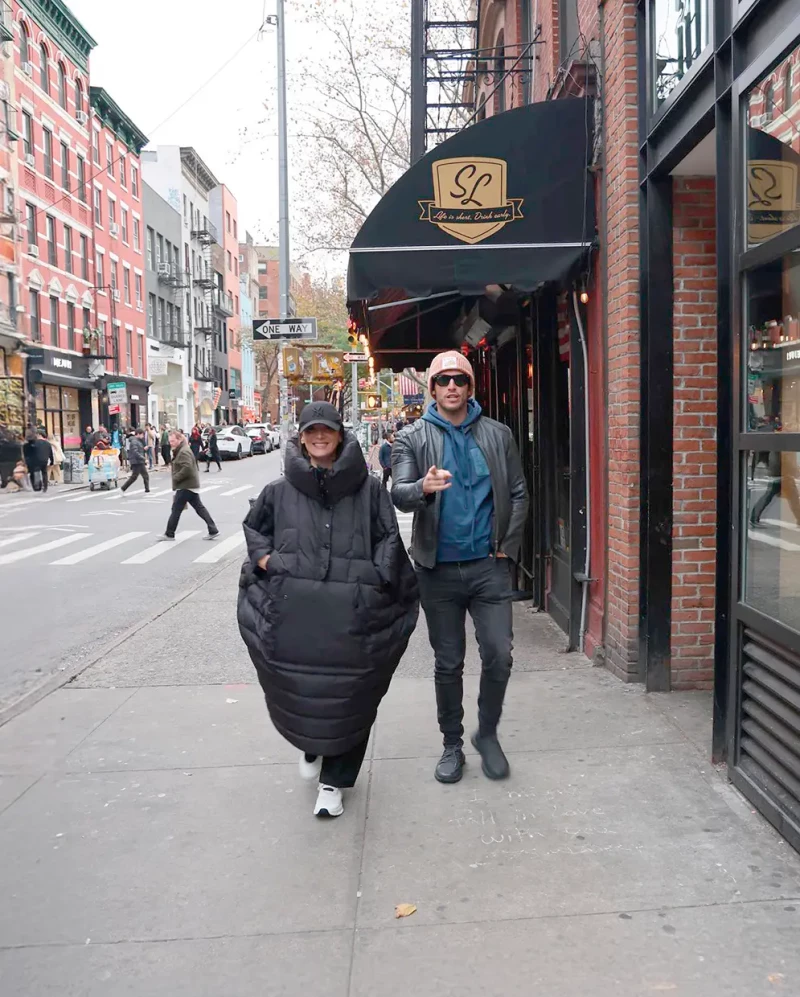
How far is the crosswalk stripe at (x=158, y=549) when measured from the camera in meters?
13.0

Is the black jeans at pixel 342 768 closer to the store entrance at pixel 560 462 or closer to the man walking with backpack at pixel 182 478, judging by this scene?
the store entrance at pixel 560 462

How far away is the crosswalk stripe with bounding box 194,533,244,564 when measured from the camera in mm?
12805

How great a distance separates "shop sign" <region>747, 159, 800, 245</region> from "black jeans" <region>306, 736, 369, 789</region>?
8.88 feet

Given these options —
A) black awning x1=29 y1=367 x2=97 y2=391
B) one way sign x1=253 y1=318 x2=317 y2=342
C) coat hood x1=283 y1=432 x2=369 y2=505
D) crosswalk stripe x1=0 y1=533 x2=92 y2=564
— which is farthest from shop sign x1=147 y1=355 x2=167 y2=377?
coat hood x1=283 y1=432 x2=369 y2=505

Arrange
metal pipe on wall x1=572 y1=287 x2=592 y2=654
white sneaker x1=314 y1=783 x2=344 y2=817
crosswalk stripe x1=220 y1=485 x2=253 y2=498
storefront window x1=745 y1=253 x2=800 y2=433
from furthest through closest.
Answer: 1. crosswalk stripe x1=220 y1=485 x2=253 y2=498
2. metal pipe on wall x1=572 y1=287 x2=592 y2=654
3. white sneaker x1=314 y1=783 x2=344 y2=817
4. storefront window x1=745 y1=253 x2=800 y2=433

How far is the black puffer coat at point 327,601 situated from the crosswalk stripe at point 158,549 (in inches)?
372

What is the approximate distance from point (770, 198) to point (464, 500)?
1.76 metres

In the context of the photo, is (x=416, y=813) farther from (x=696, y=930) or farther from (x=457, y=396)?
(x=457, y=396)

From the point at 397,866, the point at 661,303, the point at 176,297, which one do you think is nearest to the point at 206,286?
the point at 176,297

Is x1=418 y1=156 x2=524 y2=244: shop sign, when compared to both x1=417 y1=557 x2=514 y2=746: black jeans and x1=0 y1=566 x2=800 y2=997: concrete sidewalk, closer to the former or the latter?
x1=417 y1=557 x2=514 y2=746: black jeans

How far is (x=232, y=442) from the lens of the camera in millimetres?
45719

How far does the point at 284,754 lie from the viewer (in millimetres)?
4750

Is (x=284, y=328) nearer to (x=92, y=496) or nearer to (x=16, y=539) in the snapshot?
(x=16, y=539)

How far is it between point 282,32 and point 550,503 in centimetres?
968
